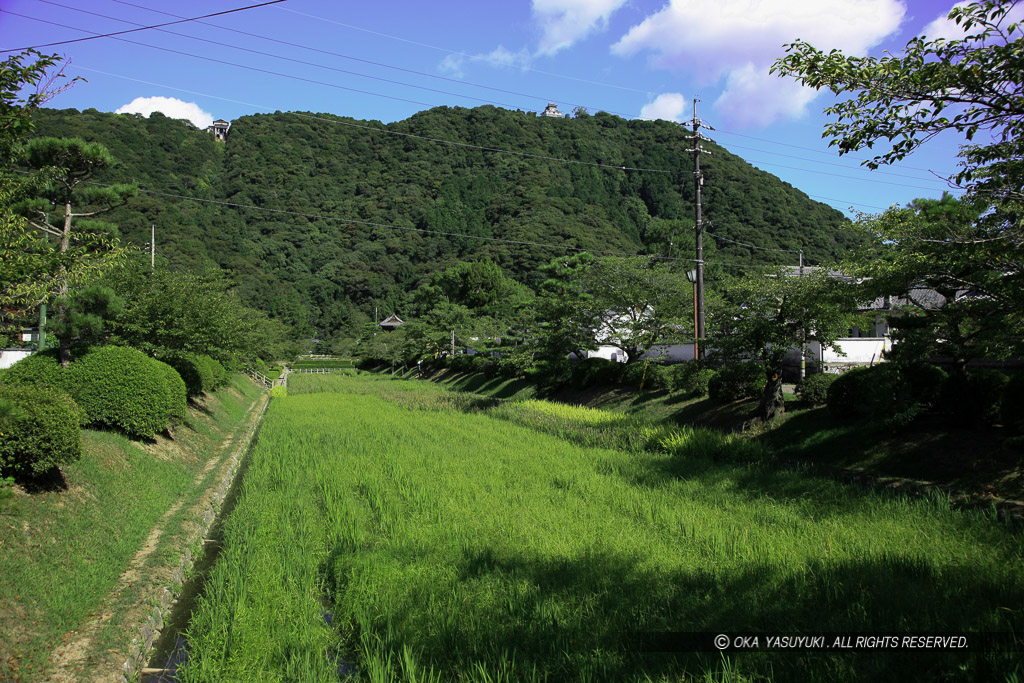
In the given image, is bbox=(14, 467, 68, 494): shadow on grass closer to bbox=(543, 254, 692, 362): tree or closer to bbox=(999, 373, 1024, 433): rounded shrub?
bbox=(999, 373, 1024, 433): rounded shrub

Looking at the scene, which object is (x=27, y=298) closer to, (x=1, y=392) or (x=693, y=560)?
(x=1, y=392)

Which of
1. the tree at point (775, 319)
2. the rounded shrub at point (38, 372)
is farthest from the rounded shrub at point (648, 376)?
the rounded shrub at point (38, 372)

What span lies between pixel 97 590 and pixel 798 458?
490 inches

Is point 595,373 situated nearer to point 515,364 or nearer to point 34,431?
point 515,364

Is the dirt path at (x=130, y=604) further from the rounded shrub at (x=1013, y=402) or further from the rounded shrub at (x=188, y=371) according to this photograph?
the rounded shrub at (x=1013, y=402)

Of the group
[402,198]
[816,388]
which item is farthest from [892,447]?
[402,198]

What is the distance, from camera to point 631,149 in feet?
234

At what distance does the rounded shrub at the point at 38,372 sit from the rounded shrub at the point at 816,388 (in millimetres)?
16306

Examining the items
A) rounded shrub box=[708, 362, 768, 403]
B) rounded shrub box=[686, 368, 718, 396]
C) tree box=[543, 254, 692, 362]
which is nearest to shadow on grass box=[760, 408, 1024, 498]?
rounded shrub box=[708, 362, 768, 403]

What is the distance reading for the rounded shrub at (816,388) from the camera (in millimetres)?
14781

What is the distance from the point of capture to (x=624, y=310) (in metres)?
25.0

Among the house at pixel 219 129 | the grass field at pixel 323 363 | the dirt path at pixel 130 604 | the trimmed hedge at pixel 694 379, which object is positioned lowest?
the grass field at pixel 323 363

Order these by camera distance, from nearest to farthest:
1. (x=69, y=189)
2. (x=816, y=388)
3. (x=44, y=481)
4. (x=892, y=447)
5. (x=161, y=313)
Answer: (x=44, y=481), (x=892, y=447), (x=69, y=189), (x=816, y=388), (x=161, y=313)

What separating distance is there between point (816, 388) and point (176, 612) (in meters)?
14.2
